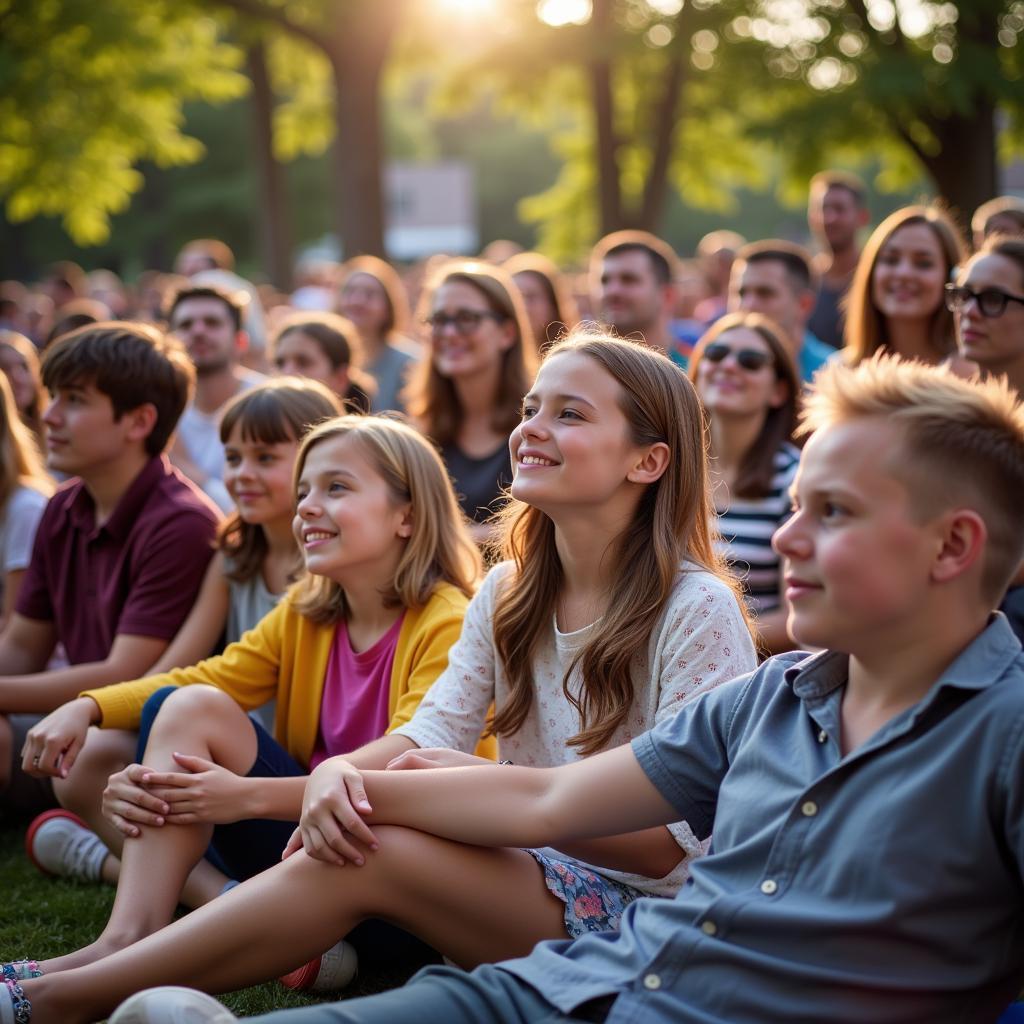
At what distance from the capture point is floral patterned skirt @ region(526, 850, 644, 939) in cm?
269

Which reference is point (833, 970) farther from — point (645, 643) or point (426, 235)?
point (426, 235)

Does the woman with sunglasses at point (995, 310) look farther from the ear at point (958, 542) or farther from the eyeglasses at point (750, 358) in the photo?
the ear at point (958, 542)

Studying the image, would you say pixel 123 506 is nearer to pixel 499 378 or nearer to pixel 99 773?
pixel 99 773

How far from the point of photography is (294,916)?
2.53 m

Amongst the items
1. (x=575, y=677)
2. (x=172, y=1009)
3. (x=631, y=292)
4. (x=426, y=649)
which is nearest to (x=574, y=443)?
(x=575, y=677)

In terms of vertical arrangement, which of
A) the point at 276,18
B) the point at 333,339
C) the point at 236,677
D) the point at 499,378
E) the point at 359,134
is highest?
the point at 276,18

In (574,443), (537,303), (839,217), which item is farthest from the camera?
(839,217)

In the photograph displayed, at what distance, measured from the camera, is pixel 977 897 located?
6.36ft

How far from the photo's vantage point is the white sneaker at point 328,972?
120 inches

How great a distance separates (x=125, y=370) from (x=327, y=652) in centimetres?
147

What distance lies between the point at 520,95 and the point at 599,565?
537 inches

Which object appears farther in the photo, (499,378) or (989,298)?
(499,378)

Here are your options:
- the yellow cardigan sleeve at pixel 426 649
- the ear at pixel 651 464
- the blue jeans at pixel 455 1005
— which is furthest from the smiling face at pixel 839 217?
the blue jeans at pixel 455 1005

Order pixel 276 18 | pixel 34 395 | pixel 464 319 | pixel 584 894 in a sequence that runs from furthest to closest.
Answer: pixel 276 18
pixel 34 395
pixel 464 319
pixel 584 894
